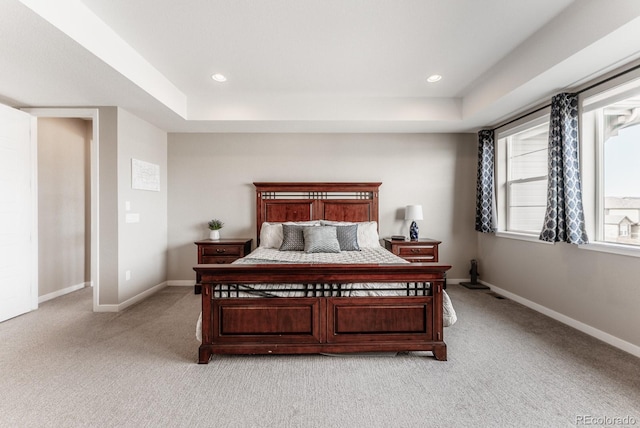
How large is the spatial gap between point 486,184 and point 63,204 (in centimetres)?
633

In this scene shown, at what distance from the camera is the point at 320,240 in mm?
3584

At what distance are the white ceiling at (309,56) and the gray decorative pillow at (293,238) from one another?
150 cm

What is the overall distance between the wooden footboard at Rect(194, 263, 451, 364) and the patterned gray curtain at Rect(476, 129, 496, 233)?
99.6 inches

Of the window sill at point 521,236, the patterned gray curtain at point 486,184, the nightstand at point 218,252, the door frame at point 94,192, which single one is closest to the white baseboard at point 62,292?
the door frame at point 94,192

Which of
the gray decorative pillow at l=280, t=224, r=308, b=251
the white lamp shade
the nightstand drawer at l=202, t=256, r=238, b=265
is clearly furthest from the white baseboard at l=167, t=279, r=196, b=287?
the white lamp shade

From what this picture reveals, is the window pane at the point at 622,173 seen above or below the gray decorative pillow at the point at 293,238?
above

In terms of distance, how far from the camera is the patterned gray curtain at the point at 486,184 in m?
4.18

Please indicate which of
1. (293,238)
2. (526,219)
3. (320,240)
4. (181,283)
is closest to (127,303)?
(181,283)

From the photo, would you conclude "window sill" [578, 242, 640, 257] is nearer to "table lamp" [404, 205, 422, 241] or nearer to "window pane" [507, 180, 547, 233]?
"window pane" [507, 180, 547, 233]

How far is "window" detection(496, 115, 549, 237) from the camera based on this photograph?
11.7 feet

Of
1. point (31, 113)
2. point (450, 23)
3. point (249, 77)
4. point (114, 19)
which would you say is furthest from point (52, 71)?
point (450, 23)

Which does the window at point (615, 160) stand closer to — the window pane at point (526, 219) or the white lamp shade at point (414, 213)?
the window pane at point (526, 219)

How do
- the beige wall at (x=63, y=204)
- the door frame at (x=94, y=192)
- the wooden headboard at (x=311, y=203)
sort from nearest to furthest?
1. the door frame at (x=94, y=192)
2. the beige wall at (x=63, y=204)
3. the wooden headboard at (x=311, y=203)

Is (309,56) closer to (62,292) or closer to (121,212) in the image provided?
(121,212)
